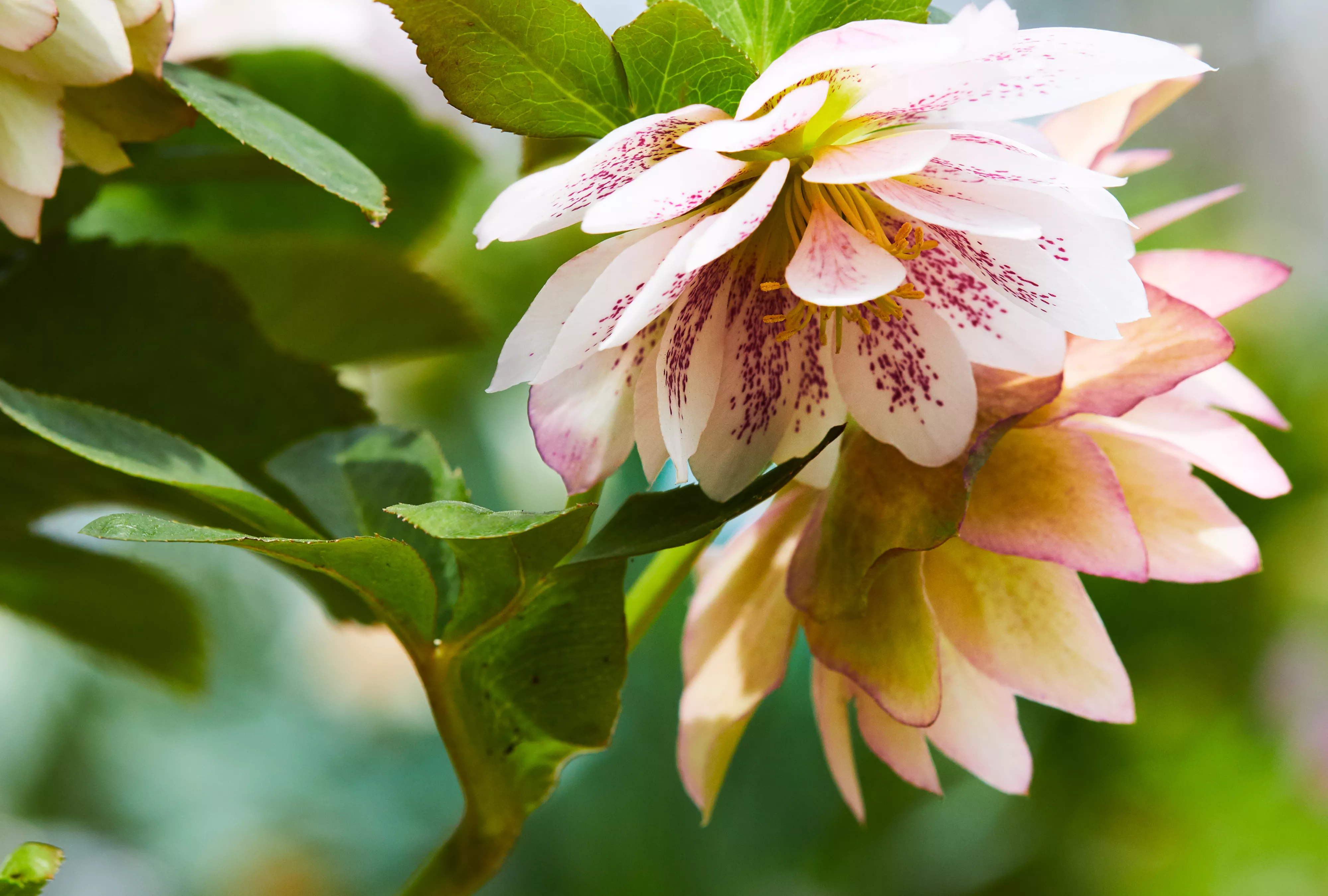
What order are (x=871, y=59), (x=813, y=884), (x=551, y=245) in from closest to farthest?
(x=871, y=59), (x=551, y=245), (x=813, y=884)

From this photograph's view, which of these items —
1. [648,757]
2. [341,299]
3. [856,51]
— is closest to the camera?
[856,51]

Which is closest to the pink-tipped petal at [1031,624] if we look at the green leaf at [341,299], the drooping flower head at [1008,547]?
the drooping flower head at [1008,547]

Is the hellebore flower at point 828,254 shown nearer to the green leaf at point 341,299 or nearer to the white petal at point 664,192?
the white petal at point 664,192

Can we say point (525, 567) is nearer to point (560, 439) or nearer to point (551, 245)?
point (560, 439)

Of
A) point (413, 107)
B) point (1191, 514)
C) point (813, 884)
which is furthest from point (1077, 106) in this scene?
point (813, 884)

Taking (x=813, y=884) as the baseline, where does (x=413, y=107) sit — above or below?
above

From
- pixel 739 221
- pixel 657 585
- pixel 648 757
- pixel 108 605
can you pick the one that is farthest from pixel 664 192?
pixel 648 757

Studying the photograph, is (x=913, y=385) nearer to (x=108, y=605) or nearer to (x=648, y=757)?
(x=108, y=605)
